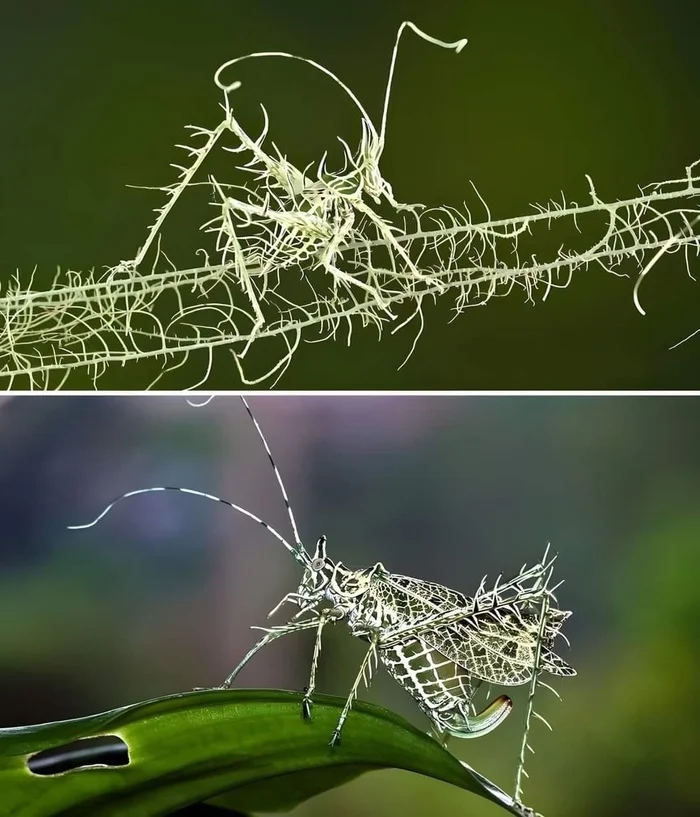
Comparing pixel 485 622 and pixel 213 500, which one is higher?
pixel 213 500

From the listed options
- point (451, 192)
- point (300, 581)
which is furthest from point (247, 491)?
point (451, 192)

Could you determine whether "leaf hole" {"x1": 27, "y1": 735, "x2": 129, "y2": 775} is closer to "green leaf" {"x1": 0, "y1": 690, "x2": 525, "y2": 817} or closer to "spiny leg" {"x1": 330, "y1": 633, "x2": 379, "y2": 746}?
"green leaf" {"x1": 0, "y1": 690, "x2": 525, "y2": 817}

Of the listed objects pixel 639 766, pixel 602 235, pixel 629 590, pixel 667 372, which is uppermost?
pixel 602 235

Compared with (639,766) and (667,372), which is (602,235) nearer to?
(667,372)

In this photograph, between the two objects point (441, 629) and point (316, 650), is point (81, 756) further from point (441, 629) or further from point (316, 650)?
point (441, 629)

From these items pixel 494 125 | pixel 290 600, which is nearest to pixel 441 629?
pixel 290 600

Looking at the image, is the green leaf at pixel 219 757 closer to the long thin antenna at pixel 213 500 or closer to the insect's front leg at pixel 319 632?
the insect's front leg at pixel 319 632
